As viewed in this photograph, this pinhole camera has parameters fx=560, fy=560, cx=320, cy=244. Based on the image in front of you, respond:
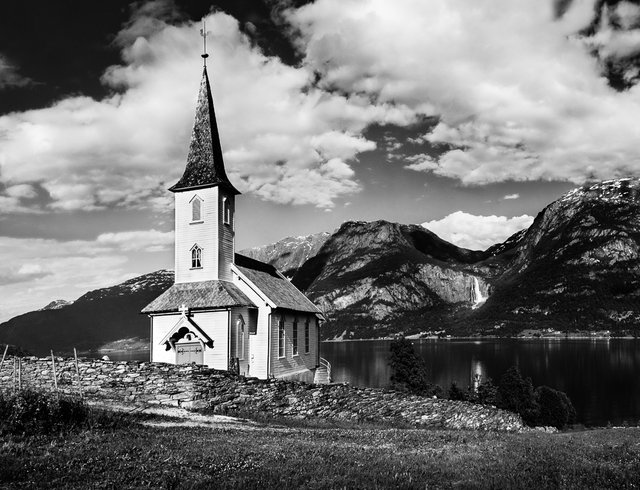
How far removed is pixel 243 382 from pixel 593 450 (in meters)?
14.4

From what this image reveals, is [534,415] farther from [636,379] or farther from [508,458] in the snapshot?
[508,458]

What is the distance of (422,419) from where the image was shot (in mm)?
27062

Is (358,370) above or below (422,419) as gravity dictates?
below

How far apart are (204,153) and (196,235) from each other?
6.66m

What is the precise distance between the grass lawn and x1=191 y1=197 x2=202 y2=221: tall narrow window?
27.3m

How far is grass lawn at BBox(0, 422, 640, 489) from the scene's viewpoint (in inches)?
411

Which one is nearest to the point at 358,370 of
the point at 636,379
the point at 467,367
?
the point at 467,367

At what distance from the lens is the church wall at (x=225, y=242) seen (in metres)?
41.4

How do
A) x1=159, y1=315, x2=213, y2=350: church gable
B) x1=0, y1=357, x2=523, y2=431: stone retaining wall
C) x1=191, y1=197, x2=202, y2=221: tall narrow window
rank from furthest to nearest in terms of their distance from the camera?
1. x1=191, y1=197, x2=202, y2=221: tall narrow window
2. x1=159, y1=315, x2=213, y2=350: church gable
3. x1=0, y1=357, x2=523, y2=431: stone retaining wall

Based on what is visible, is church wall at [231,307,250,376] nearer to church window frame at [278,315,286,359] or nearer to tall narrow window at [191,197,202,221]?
church window frame at [278,315,286,359]

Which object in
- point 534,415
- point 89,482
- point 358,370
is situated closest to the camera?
point 89,482

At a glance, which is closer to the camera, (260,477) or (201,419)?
(260,477)

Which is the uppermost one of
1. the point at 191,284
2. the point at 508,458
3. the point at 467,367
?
the point at 191,284

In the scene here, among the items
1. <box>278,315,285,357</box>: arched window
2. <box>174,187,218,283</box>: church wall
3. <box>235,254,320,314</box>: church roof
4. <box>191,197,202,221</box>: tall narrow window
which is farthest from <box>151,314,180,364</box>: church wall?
<box>278,315,285,357</box>: arched window
